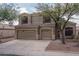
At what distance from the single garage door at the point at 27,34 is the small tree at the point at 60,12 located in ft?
1.19

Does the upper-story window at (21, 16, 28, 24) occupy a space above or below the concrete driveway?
above

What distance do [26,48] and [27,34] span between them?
23cm

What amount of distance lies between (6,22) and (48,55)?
0.88 m

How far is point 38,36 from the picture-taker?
2754 mm

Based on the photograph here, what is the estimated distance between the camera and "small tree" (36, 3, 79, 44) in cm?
267

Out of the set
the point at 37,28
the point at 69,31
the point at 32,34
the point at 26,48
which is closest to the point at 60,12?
the point at 69,31

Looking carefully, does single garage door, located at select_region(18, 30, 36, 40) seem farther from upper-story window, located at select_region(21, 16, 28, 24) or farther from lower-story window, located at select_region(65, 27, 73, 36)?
lower-story window, located at select_region(65, 27, 73, 36)

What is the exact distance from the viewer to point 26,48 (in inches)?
108

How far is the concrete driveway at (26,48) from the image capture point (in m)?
2.69

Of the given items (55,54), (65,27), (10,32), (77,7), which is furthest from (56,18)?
(10,32)

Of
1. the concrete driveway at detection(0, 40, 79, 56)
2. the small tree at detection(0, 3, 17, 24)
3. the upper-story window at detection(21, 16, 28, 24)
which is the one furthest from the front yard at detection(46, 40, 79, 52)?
the small tree at detection(0, 3, 17, 24)

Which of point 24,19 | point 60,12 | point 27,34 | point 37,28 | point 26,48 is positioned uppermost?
point 60,12

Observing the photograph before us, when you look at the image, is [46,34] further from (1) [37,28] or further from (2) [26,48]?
(2) [26,48]

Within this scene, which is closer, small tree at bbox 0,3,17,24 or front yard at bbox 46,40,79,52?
front yard at bbox 46,40,79,52
